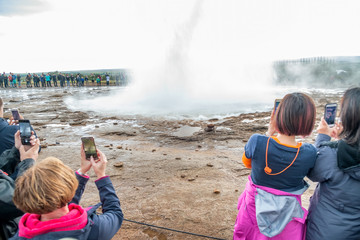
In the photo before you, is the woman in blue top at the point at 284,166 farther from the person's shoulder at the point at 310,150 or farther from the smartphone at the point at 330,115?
the smartphone at the point at 330,115

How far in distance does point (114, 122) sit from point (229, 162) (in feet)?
19.7

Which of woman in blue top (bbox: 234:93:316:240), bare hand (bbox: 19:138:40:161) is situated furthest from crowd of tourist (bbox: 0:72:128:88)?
woman in blue top (bbox: 234:93:316:240)

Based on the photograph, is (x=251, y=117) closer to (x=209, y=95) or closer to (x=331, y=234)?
(x=209, y=95)

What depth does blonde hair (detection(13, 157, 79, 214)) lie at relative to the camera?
1097mm

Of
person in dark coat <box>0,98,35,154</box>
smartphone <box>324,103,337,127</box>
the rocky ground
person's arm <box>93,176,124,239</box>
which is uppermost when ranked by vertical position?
smartphone <box>324,103,337,127</box>

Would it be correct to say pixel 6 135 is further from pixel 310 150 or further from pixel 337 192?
pixel 337 192

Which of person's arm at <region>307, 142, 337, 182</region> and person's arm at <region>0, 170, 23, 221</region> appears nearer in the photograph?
person's arm at <region>0, 170, 23, 221</region>

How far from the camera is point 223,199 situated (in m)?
3.57

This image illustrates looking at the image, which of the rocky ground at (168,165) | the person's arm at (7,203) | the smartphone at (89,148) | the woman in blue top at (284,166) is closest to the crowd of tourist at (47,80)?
the rocky ground at (168,165)

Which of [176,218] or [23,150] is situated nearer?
[23,150]

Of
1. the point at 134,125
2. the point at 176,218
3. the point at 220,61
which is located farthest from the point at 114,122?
the point at 220,61

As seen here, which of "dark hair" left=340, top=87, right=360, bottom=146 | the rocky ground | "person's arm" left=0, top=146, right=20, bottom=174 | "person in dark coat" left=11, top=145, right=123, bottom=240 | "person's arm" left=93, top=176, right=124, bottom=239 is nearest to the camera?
"person in dark coat" left=11, top=145, right=123, bottom=240

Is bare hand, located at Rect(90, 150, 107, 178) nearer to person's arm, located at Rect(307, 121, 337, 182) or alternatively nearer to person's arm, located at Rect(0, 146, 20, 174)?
person's arm, located at Rect(0, 146, 20, 174)

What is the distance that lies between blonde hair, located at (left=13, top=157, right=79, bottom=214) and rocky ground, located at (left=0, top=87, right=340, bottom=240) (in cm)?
191
